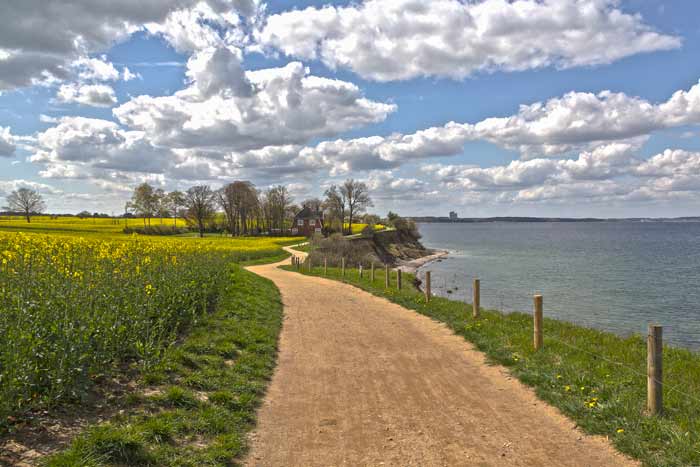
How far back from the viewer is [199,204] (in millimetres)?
96750

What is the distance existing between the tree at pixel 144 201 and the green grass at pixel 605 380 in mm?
97520

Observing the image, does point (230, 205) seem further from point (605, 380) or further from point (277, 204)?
point (605, 380)

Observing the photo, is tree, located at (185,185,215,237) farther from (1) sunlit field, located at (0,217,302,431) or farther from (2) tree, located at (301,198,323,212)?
(1) sunlit field, located at (0,217,302,431)

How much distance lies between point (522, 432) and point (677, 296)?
31.4 m

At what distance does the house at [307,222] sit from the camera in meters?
103

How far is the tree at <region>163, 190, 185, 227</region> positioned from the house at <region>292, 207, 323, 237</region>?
2333cm

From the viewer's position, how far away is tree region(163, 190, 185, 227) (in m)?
102

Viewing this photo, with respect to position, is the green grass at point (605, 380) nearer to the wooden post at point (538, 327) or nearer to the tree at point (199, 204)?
the wooden post at point (538, 327)

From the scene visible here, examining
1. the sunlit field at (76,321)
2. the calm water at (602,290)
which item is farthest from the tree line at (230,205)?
the sunlit field at (76,321)

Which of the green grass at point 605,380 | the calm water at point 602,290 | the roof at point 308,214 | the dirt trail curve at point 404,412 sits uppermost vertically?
the roof at point 308,214

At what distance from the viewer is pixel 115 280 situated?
1011 cm

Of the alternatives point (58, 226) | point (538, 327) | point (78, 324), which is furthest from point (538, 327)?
point (58, 226)

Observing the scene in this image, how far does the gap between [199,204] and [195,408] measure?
9378 centimetres

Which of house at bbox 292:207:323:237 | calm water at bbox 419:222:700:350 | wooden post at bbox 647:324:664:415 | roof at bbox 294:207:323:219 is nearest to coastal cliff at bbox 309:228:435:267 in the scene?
calm water at bbox 419:222:700:350
